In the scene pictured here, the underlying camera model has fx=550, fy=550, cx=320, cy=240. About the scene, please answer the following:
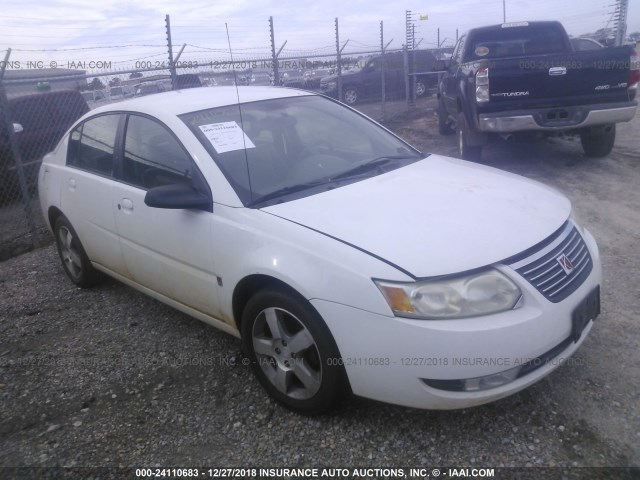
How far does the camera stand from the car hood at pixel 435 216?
7.88 ft

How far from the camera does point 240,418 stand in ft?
9.44

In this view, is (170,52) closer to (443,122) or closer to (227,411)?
(443,122)

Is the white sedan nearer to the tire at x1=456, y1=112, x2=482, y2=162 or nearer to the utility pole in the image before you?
the tire at x1=456, y1=112, x2=482, y2=162

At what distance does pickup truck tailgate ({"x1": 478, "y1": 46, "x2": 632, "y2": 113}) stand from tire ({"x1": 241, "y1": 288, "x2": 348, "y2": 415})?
16.0ft

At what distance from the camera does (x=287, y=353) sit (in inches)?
109

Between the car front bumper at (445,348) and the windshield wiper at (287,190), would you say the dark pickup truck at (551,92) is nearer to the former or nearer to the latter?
the windshield wiper at (287,190)

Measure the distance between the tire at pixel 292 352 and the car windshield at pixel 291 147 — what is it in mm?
584

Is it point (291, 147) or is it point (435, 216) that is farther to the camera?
point (291, 147)

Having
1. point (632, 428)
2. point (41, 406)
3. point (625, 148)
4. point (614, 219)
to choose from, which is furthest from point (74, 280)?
point (625, 148)

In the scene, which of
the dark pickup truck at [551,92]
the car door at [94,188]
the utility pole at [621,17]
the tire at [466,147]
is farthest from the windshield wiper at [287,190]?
the utility pole at [621,17]

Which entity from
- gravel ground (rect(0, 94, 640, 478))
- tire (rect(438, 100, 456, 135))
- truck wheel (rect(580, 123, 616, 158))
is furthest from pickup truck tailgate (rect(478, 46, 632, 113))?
tire (rect(438, 100, 456, 135))

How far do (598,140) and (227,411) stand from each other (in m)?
6.54

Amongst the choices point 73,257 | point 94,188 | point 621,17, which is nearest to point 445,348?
point 94,188

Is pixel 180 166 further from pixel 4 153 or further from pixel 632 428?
pixel 4 153
